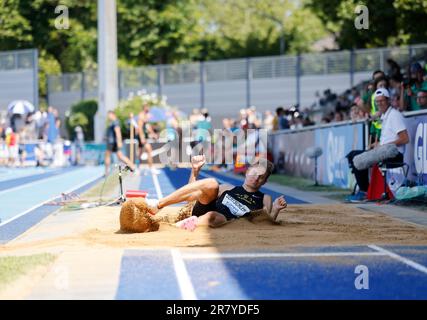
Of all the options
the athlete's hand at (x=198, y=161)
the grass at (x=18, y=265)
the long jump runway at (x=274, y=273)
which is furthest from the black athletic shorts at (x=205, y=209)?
the grass at (x=18, y=265)

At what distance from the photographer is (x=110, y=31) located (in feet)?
140

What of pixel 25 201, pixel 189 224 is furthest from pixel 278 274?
pixel 25 201

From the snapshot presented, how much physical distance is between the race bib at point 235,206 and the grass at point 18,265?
2667mm

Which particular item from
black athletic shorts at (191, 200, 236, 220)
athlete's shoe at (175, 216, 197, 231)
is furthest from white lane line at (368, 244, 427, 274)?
athlete's shoe at (175, 216, 197, 231)

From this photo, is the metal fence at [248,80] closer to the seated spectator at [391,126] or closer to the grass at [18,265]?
the seated spectator at [391,126]

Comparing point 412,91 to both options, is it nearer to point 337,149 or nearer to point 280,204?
point 337,149

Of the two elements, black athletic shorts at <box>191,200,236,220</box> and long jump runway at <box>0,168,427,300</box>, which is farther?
black athletic shorts at <box>191,200,236,220</box>

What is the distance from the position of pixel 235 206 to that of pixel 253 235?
2.88 feet

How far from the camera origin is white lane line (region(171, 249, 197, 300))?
224 inches

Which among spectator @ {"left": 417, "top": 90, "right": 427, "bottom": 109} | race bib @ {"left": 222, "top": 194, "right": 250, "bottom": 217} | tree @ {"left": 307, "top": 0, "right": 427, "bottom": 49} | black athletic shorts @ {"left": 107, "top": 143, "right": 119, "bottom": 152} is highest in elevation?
tree @ {"left": 307, "top": 0, "right": 427, "bottom": 49}

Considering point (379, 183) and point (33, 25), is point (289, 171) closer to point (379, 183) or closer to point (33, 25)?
point (379, 183)

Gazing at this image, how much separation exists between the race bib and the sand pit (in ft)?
0.34

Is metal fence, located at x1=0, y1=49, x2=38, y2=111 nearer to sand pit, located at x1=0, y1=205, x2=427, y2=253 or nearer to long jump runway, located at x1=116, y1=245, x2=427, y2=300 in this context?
sand pit, located at x1=0, y1=205, x2=427, y2=253

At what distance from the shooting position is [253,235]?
8.98 m
